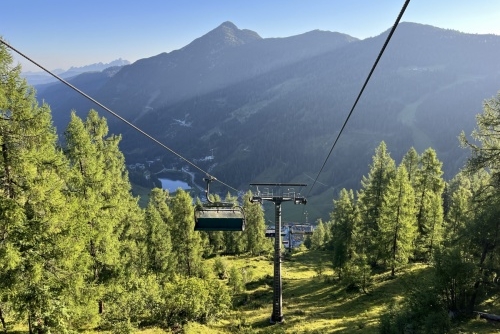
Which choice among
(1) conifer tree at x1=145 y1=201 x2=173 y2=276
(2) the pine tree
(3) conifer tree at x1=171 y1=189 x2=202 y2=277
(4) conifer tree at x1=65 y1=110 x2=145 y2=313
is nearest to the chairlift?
(4) conifer tree at x1=65 y1=110 x2=145 y2=313

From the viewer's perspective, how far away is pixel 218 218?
20672mm

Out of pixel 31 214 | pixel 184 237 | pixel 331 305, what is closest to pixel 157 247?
pixel 184 237

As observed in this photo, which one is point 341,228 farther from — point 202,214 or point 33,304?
point 33,304

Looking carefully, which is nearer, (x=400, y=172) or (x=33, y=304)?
(x=33, y=304)

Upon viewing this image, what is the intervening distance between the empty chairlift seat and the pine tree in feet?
75.4

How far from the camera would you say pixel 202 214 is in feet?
67.9

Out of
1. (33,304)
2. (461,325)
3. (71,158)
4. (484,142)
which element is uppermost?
(484,142)

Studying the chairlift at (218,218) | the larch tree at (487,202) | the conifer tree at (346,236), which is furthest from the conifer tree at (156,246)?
the larch tree at (487,202)

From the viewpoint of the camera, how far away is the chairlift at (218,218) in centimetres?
2039

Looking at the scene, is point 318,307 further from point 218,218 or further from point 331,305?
point 218,218

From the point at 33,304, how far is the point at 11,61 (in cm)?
1082

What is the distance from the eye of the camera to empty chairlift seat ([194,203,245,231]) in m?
20.4

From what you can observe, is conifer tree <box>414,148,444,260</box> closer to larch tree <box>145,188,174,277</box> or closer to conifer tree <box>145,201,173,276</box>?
larch tree <box>145,188,174,277</box>

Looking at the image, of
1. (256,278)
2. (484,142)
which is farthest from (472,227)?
(256,278)
